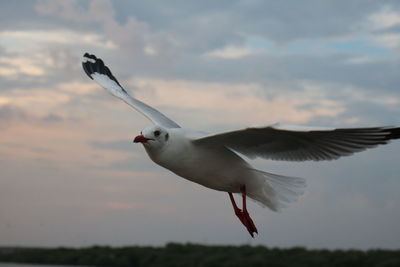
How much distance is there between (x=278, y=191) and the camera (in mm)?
9625

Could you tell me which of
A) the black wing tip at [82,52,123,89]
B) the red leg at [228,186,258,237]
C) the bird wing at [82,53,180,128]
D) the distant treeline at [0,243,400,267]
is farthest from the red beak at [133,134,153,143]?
the distant treeline at [0,243,400,267]

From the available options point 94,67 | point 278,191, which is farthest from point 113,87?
point 278,191

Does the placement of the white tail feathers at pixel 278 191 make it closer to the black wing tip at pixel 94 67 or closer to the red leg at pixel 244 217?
the red leg at pixel 244 217

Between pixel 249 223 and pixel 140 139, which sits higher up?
pixel 140 139

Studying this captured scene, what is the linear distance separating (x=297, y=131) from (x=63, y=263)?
4468 centimetres

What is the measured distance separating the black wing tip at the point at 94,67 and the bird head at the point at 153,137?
17.0ft

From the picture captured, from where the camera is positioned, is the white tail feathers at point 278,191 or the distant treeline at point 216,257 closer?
the white tail feathers at point 278,191

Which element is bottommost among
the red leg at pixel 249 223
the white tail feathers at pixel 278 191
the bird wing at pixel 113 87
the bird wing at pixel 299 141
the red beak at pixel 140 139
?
the red leg at pixel 249 223

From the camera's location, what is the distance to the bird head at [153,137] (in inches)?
326

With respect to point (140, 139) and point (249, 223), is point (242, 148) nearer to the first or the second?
point (249, 223)

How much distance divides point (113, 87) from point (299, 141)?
4.98 m

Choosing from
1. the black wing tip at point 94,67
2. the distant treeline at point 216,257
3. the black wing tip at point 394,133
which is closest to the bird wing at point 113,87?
the black wing tip at point 94,67

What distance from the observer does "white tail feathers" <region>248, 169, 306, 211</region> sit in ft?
31.3

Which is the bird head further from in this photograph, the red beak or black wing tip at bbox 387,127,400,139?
black wing tip at bbox 387,127,400,139
